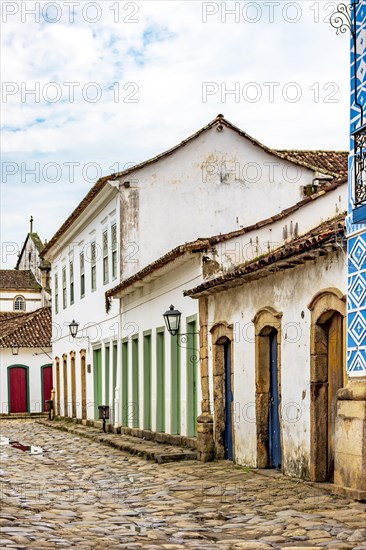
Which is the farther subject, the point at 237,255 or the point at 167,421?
the point at 167,421

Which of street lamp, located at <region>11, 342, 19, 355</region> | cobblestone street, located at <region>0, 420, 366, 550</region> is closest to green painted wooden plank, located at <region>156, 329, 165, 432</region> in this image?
cobblestone street, located at <region>0, 420, 366, 550</region>

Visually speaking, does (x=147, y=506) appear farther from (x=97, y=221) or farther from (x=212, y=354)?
(x=97, y=221)

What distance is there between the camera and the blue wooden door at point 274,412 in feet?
42.7

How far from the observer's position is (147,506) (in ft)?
34.1

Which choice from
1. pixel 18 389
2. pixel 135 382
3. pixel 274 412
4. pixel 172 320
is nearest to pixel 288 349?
pixel 274 412

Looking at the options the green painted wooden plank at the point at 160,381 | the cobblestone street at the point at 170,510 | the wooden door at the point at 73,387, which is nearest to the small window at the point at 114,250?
the green painted wooden plank at the point at 160,381

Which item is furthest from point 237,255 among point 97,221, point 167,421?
point 97,221

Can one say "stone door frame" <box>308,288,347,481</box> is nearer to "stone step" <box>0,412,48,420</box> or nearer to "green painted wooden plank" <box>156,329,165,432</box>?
"green painted wooden plank" <box>156,329,165,432</box>

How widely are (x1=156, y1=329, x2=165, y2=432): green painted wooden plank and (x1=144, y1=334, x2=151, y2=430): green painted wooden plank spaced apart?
85 cm

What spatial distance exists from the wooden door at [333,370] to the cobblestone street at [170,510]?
565mm

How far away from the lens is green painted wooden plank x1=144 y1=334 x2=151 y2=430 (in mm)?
20889

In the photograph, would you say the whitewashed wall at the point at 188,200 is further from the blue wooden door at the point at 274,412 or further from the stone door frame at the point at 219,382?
the blue wooden door at the point at 274,412

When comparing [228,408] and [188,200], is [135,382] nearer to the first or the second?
[188,200]

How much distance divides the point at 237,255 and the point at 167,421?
4.72m
